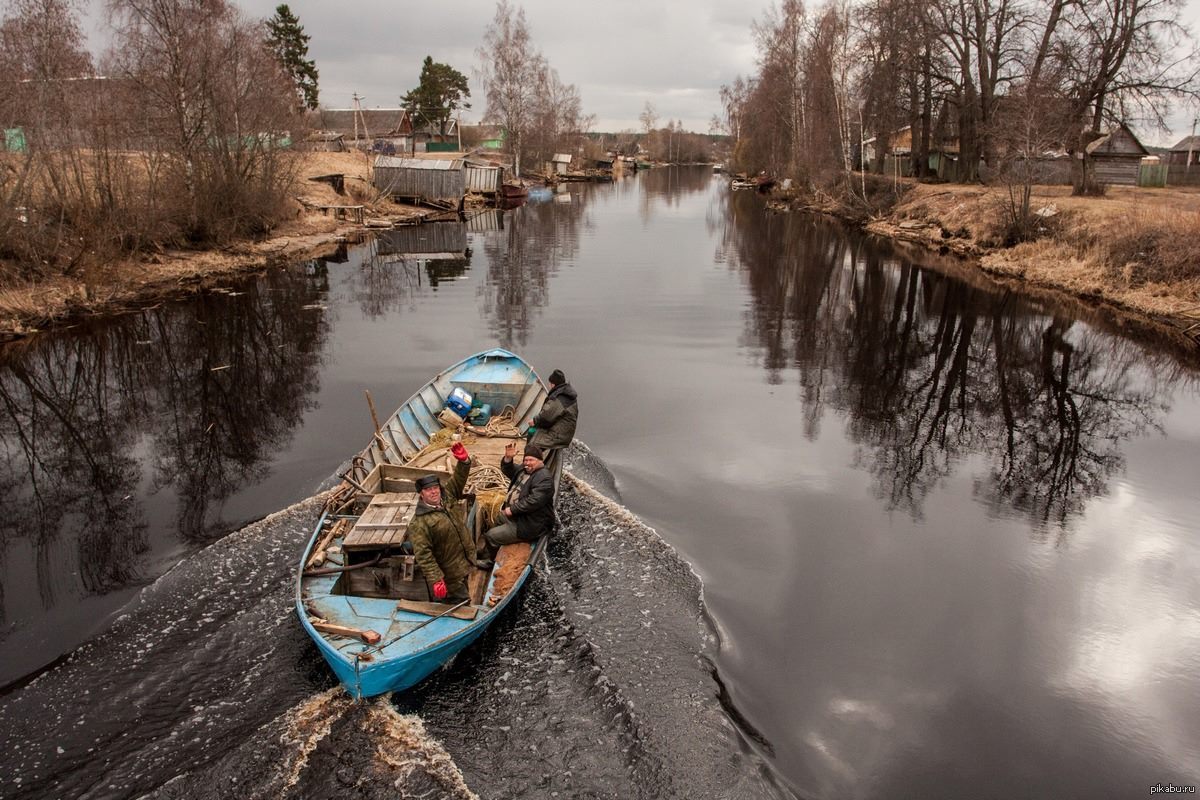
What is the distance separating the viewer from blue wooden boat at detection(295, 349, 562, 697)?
22.9 ft

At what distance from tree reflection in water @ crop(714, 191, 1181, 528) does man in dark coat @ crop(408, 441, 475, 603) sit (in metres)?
7.61

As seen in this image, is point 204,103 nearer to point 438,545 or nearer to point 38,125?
point 38,125

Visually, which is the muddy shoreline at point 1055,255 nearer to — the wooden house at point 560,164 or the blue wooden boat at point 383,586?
the blue wooden boat at point 383,586

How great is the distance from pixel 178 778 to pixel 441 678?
2.43 meters

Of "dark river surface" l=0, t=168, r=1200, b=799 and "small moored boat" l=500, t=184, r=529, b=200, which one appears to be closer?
"dark river surface" l=0, t=168, r=1200, b=799

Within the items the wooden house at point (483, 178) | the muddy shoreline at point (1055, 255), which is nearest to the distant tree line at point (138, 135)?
the wooden house at point (483, 178)

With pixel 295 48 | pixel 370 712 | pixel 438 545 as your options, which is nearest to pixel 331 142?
pixel 295 48

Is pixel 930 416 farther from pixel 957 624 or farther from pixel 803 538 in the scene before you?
pixel 957 624

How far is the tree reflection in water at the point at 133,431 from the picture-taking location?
1007 centimetres

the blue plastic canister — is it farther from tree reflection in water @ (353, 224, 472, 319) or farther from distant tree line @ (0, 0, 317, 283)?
distant tree line @ (0, 0, 317, 283)

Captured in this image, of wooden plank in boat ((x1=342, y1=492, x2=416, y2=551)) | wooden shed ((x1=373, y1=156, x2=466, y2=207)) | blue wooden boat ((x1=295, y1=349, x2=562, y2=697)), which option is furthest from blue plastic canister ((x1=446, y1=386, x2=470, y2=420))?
wooden shed ((x1=373, y1=156, x2=466, y2=207))

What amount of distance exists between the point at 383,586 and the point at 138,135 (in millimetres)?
27777

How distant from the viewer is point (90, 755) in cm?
649

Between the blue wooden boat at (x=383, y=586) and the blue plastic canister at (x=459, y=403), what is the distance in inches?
74.2
